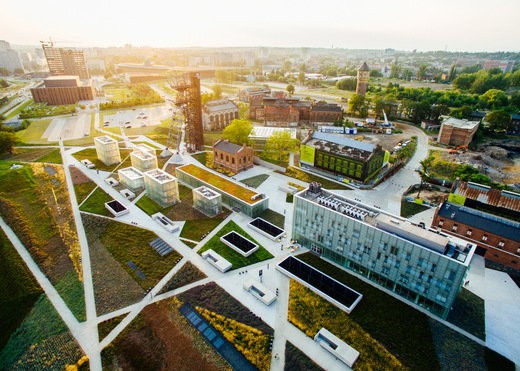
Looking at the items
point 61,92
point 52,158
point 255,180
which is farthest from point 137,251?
point 61,92

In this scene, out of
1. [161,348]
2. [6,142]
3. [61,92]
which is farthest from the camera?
[61,92]

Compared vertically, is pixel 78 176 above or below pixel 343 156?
below

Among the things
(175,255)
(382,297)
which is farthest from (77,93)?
(382,297)

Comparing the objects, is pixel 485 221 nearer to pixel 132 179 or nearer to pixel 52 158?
pixel 132 179

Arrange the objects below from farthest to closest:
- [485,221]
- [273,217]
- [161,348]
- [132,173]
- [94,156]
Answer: [94,156] < [132,173] < [273,217] < [485,221] < [161,348]

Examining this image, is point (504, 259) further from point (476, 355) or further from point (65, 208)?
point (65, 208)

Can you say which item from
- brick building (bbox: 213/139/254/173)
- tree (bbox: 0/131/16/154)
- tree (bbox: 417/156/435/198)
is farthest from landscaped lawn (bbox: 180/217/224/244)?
tree (bbox: 0/131/16/154)
